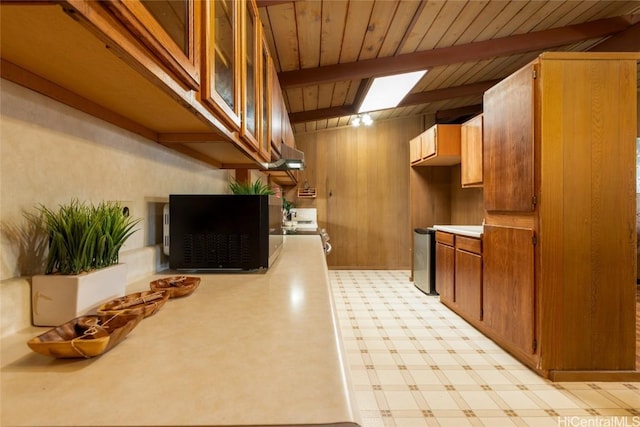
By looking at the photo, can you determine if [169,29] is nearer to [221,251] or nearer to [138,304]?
[138,304]

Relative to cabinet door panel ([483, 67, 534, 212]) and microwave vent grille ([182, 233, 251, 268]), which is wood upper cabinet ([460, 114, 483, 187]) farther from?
microwave vent grille ([182, 233, 251, 268])

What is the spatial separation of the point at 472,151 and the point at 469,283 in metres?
1.41

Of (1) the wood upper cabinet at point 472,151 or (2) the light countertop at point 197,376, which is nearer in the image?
(2) the light countertop at point 197,376

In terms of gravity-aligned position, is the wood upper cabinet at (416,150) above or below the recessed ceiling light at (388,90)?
below

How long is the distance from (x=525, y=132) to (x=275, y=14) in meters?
1.83

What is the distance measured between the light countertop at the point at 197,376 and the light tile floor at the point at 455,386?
1088 mm

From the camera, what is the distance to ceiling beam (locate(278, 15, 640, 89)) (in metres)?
2.92

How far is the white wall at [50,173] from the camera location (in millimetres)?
619

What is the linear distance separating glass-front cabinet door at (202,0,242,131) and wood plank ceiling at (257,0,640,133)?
3.45ft

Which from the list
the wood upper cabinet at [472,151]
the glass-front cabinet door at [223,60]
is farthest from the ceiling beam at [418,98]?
the glass-front cabinet door at [223,60]

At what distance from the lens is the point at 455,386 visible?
6.05ft

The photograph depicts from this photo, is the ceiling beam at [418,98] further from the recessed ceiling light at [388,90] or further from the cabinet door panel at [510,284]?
the cabinet door panel at [510,284]

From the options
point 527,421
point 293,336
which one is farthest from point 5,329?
point 527,421

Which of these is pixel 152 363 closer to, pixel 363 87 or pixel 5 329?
pixel 5 329
